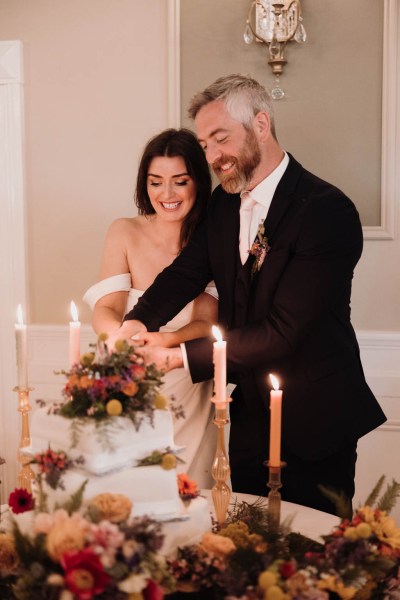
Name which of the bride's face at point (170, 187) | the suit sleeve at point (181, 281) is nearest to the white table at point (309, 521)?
the suit sleeve at point (181, 281)

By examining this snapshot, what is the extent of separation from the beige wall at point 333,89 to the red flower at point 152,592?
2.50 m

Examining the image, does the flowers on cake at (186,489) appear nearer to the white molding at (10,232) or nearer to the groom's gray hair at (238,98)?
the groom's gray hair at (238,98)

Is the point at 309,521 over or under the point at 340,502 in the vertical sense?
under

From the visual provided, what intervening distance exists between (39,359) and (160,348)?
1743 millimetres

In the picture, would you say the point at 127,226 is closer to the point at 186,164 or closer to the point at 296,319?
the point at 186,164

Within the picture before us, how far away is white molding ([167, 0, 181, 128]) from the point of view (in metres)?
3.56

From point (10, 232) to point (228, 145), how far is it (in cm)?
178

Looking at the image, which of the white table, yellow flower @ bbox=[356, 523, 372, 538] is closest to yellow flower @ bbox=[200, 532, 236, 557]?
yellow flower @ bbox=[356, 523, 372, 538]

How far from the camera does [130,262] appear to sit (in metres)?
2.98

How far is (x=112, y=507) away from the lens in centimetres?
132

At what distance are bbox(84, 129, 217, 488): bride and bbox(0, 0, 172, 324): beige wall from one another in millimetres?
800

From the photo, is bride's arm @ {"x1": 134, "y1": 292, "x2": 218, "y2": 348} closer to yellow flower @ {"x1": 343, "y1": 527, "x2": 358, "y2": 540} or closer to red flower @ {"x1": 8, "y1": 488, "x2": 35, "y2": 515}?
red flower @ {"x1": 8, "y1": 488, "x2": 35, "y2": 515}

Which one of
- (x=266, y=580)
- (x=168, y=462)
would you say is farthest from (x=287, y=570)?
(x=168, y=462)

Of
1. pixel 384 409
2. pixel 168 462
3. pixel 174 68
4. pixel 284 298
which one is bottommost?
pixel 384 409
